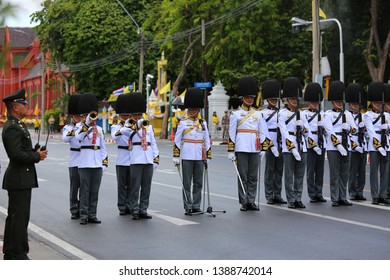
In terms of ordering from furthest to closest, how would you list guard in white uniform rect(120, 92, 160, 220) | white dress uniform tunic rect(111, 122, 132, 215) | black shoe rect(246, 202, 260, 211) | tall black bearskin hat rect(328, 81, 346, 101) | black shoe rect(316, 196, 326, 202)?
black shoe rect(316, 196, 326, 202), tall black bearskin hat rect(328, 81, 346, 101), black shoe rect(246, 202, 260, 211), white dress uniform tunic rect(111, 122, 132, 215), guard in white uniform rect(120, 92, 160, 220)

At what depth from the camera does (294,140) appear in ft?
48.2

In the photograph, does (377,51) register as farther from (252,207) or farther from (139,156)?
(139,156)

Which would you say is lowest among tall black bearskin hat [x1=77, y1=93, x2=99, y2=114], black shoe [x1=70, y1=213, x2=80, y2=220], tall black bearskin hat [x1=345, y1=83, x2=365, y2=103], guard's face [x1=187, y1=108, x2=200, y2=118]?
black shoe [x1=70, y1=213, x2=80, y2=220]

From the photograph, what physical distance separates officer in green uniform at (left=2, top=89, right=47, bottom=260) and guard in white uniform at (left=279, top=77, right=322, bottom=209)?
6.55 m

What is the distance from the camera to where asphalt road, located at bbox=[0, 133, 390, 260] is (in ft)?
31.8

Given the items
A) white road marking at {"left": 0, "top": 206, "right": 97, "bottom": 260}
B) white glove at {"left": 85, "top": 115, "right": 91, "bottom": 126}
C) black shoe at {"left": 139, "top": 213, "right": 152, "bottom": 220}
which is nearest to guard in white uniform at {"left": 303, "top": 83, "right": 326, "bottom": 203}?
black shoe at {"left": 139, "top": 213, "right": 152, "bottom": 220}

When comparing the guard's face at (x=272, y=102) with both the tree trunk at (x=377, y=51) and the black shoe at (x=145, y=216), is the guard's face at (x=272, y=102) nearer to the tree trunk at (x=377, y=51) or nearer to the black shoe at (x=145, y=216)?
the black shoe at (x=145, y=216)

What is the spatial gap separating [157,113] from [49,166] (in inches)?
1401

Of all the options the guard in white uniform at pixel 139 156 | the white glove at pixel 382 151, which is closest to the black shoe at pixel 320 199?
the white glove at pixel 382 151

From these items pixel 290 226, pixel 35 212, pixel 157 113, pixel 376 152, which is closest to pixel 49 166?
pixel 35 212

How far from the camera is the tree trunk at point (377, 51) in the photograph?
128ft

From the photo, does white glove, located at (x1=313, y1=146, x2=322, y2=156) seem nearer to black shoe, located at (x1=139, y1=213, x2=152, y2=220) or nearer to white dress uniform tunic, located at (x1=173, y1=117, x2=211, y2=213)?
white dress uniform tunic, located at (x1=173, y1=117, x2=211, y2=213)

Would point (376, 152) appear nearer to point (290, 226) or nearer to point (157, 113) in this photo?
point (290, 226)

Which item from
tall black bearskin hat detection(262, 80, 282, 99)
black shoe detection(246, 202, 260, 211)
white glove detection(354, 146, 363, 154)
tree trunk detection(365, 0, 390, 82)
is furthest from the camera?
tree trunk detection(365, 0, 390, 82)
